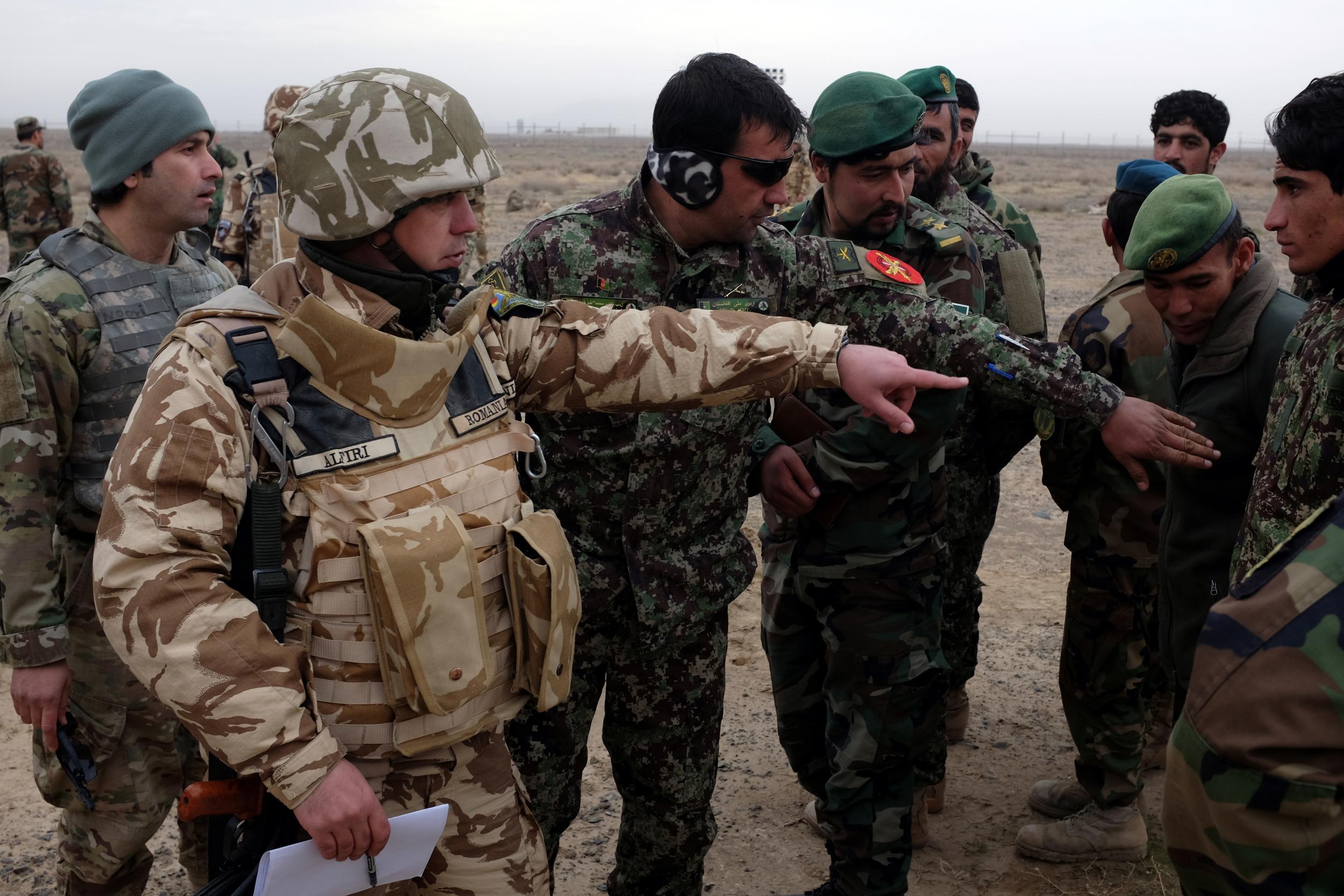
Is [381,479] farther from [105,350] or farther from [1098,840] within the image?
[1098,840]

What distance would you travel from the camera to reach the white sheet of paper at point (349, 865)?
188 centimetres

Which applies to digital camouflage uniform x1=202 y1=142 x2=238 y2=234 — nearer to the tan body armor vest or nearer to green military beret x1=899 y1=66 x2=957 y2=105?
green military beret x1=899 y1=66 x2=957 y2=105

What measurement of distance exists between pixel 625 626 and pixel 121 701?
1.40m

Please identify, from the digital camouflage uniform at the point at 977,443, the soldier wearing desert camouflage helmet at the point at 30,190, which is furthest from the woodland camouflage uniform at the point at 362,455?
the soldier wearing desert camouflage helmet at the point at 30,190

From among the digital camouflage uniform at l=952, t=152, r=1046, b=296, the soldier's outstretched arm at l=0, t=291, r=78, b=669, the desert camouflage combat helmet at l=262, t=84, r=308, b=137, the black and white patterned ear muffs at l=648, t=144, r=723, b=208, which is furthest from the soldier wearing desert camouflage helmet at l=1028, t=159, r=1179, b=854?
the desert camouflage combat helmet at l=262, t=84, r=308, b=137

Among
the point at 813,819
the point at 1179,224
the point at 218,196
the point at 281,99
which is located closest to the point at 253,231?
the point at 281,99

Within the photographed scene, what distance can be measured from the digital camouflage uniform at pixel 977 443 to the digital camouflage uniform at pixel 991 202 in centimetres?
66

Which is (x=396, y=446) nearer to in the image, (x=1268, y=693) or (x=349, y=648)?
(x=349, y=648)

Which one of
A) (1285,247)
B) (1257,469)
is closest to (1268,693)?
(1257,469)

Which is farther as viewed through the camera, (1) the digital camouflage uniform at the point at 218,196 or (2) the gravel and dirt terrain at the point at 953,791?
(1) the digital camouflage uniform at the point at 218,196

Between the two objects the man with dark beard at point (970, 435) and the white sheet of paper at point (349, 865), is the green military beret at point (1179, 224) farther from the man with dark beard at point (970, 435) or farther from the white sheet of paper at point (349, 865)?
the white sheet of paper at point (349, 865)

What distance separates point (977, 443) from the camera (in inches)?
165

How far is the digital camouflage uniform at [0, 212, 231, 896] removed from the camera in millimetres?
2732

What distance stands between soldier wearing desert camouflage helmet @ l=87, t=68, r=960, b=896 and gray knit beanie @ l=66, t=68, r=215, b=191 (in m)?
1.16
